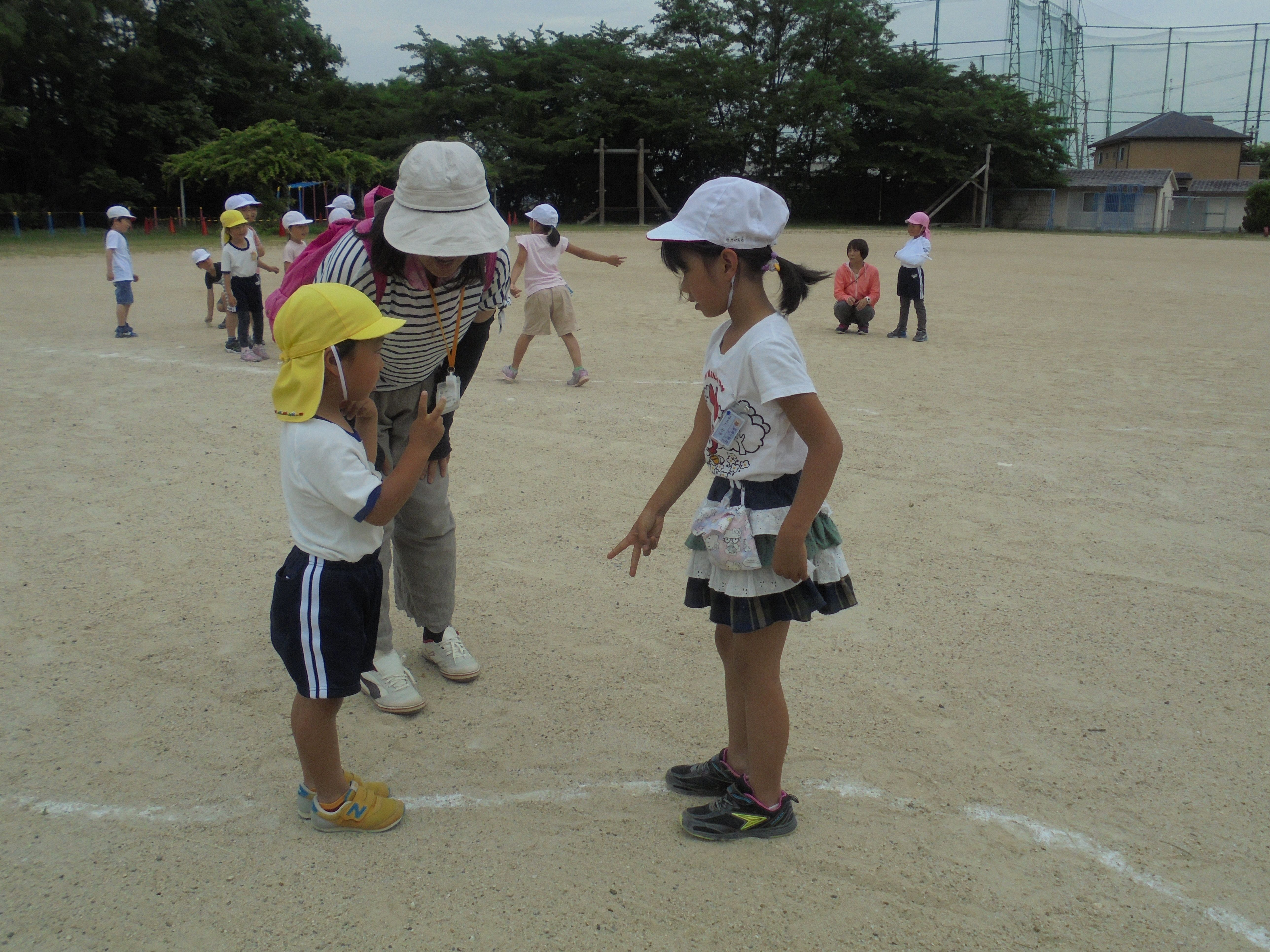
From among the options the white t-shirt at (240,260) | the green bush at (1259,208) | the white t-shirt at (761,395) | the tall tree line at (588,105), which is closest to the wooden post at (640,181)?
the tall tree line at (588,105)

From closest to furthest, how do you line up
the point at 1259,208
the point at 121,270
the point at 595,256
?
the point at 595,256
the point at 121,270
the point at 1259,208

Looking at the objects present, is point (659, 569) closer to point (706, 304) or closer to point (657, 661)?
point (657, 661)

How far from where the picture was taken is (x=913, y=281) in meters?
11.2

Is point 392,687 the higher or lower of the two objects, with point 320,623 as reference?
lower

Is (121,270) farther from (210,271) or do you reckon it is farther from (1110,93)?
(1110,93)

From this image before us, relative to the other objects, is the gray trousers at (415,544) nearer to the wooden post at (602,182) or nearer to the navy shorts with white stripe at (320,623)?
the navy shorts with white stripe at (320,623)

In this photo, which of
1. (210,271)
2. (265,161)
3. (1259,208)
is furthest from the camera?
(1259,208)

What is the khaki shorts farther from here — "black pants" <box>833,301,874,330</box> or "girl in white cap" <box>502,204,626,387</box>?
"black pants" <box>833,301,874,330</box>

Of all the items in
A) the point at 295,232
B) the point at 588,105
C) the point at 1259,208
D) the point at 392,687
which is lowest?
the point at 392,687

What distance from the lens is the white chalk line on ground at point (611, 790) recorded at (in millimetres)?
2584

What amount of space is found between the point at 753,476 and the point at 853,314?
9.67 m

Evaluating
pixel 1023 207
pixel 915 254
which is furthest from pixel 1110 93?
pixel 915 254

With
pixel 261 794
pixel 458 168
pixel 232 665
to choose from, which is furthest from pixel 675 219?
pixel 232 665

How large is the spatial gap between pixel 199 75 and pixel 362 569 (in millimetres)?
43993
